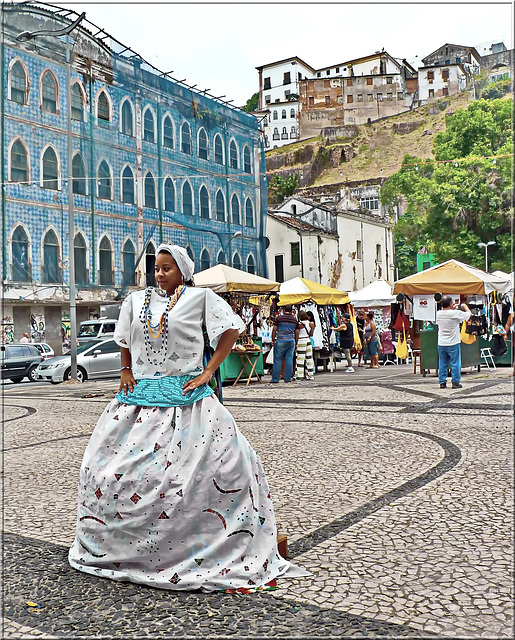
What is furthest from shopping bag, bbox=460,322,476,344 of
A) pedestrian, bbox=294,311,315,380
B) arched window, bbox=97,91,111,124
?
arched window, bbox=97,91,111,124

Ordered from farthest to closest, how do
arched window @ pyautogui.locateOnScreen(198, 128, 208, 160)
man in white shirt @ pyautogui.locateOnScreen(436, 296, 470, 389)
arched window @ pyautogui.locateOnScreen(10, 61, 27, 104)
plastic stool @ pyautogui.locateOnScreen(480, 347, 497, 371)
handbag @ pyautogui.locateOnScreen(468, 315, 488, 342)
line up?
arched window @ pyautogui.locateOnScreen(198, 128, 208, 160), arched window @ pyautogui.locateOnScreen(10, 61, 27, 104), plastic stool @ pyautogui.locateOnScreen(480, 347, 497, 371), handbag @ pyautogui.locateOnScreen(468, 315, 488, 342), man in white shirt @ pyautogui.locateOnScreen(436, 296, 470, 389)

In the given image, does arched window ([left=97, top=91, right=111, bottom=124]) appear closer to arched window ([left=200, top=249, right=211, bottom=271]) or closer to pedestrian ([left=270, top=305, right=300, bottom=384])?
arched window ([left=200, top=249, right=211, bottom=271])

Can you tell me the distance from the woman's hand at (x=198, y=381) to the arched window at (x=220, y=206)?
33.9 m

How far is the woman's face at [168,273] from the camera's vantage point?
12.9 feet

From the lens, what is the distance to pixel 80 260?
2988 cm

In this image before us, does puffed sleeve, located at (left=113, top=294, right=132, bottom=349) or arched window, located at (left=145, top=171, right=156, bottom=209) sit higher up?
arched window, located at (left=145, top=171, right=156, bottom=209)

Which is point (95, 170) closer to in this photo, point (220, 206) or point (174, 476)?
point (220, 206)

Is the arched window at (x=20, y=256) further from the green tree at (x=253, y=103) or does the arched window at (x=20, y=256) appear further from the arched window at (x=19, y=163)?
the green tree at (x=253, y=103)

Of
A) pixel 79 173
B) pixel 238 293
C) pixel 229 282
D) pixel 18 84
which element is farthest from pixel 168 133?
pixel 229 282

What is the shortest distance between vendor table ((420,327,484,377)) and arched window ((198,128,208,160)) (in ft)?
77.0

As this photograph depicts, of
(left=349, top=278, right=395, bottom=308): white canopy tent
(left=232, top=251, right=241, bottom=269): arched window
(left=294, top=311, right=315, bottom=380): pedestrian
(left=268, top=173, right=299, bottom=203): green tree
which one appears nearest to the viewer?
(left=294, top=311, right=315, bottom=380): pedestrian

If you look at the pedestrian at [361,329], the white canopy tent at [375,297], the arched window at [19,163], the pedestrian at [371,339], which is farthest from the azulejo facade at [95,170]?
the pedestrian at [371,339]

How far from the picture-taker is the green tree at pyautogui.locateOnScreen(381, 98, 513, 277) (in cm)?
3684

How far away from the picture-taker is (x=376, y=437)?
24.5 feet
